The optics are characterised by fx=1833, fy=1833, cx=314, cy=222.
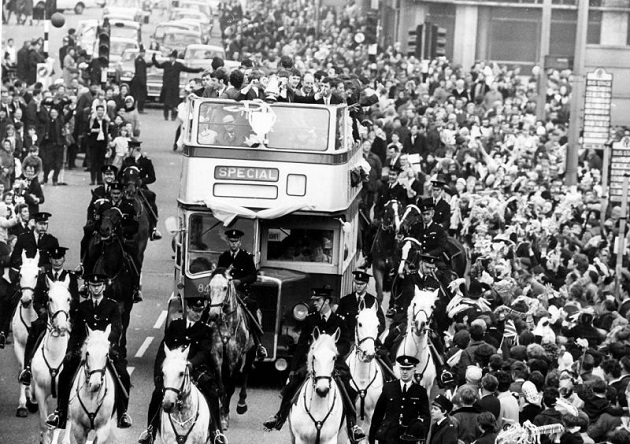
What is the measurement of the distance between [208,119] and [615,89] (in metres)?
23.1

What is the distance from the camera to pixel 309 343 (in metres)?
20.9

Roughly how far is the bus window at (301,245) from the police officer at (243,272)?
146 centimetres

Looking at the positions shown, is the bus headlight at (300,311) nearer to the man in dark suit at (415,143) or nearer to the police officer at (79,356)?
the police officer at (79,356)

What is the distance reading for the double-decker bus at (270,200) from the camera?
25.2 m

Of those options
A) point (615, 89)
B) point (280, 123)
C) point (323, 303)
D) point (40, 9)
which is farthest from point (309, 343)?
point (40, 9)

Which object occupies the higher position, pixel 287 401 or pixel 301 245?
pixel 301 245

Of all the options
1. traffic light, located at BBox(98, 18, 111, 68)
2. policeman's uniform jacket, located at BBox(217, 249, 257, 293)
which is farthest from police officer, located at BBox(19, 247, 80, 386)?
traffic light, located at BBox(98, 18, 111, 68)

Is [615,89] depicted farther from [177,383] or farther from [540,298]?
[177,383]

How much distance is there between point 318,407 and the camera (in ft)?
63.8

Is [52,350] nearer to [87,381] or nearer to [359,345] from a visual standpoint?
[87,381]

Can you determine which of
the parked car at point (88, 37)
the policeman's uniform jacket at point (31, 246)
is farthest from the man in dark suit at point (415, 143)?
the parked car at point (88, 37)

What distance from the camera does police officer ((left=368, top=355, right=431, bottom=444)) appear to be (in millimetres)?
18812

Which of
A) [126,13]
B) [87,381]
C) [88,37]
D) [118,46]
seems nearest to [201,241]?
[87,381]

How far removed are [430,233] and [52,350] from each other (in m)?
8.53
